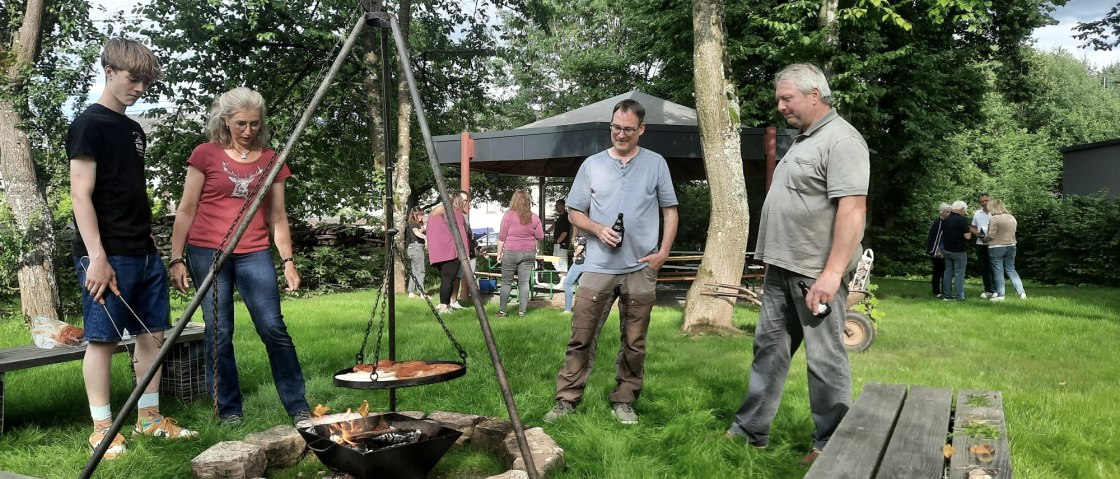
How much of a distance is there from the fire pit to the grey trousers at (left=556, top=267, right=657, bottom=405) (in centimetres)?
101

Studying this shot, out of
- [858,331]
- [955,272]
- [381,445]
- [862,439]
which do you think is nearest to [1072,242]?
[955,272]

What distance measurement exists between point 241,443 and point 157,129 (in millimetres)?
13076

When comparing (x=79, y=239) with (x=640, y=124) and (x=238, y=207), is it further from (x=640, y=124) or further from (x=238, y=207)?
(x=640, y=124)

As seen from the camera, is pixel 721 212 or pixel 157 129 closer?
pixel 721 212

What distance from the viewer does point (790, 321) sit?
3.53 m

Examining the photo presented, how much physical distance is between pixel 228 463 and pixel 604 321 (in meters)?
2.00

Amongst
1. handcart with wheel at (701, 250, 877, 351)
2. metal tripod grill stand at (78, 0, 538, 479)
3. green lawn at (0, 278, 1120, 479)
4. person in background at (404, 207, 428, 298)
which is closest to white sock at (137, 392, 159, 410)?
green lawn at (0, 278, 1120, 479)

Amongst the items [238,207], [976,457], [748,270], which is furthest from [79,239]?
[748,270]

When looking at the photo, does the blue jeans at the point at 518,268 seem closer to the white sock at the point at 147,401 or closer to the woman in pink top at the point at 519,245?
the woman in pink top at the point at 519,245

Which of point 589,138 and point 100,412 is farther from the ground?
point 589,138

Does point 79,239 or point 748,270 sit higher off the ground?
point 79,239

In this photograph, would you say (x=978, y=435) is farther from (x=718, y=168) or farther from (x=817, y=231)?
(x=718, y=168)

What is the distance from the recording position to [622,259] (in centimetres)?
426

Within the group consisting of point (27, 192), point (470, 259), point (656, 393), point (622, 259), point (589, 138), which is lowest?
point (656, 393)
